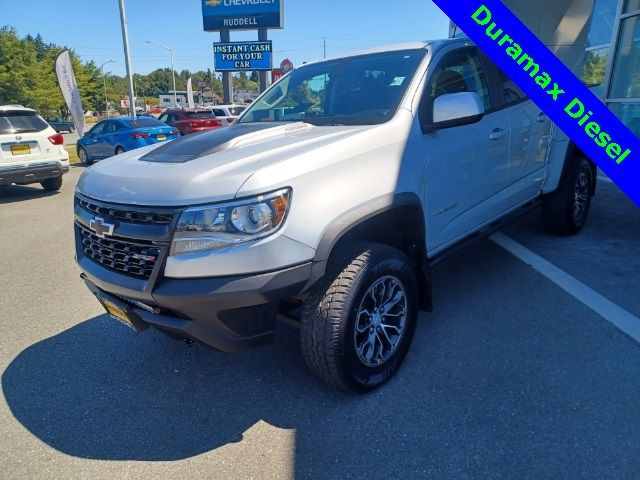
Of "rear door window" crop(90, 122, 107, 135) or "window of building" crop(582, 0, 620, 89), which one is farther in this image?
"rear door window" crop(90, 122, 107, 135)

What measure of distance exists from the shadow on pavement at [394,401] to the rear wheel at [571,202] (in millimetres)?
1692

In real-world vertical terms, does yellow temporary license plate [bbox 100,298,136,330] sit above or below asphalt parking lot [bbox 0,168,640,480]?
above

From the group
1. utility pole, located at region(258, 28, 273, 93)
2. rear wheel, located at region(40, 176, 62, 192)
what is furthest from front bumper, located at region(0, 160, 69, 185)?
utility pole, located at region(258, 28, 273, 93)

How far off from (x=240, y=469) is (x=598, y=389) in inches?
79.8

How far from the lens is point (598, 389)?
2695 mm

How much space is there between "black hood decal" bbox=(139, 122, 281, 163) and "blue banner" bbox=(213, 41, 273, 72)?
1729 cm

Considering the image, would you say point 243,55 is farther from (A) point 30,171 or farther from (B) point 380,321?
(B) point 380,321

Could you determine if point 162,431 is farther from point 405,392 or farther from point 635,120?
point 635,120

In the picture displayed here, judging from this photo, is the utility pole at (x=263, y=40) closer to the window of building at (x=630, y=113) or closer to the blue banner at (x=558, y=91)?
the window of building at (x=630, y=113)

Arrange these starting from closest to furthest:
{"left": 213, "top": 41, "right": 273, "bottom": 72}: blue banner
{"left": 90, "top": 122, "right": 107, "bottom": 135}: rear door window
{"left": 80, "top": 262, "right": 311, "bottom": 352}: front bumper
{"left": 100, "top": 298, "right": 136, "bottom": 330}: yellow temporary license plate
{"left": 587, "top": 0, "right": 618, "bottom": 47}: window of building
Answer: {"left": 80, "top": 262, "right": 311, "bottom": 352}: front bumper < {"left": 100, "top": 298, "right": 136, "bottom": 330}: yellow temporary license plate < {"left": 587, "top": 0, "right": 618, "bottom": 47}: window of building < {"left": 90, "top": 122, "right": 107, "bottom": 135}: rear door window < {"left": 213, "top": 41, "right": 273, "bottom": 72}: blue banner

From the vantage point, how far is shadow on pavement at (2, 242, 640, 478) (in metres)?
2.27

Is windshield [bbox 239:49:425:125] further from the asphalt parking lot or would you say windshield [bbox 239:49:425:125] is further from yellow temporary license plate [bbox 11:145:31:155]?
yellow temporary license plate [bbox 11:145:31:155]

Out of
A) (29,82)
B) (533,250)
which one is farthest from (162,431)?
(29,82)

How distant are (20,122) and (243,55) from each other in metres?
11.9
